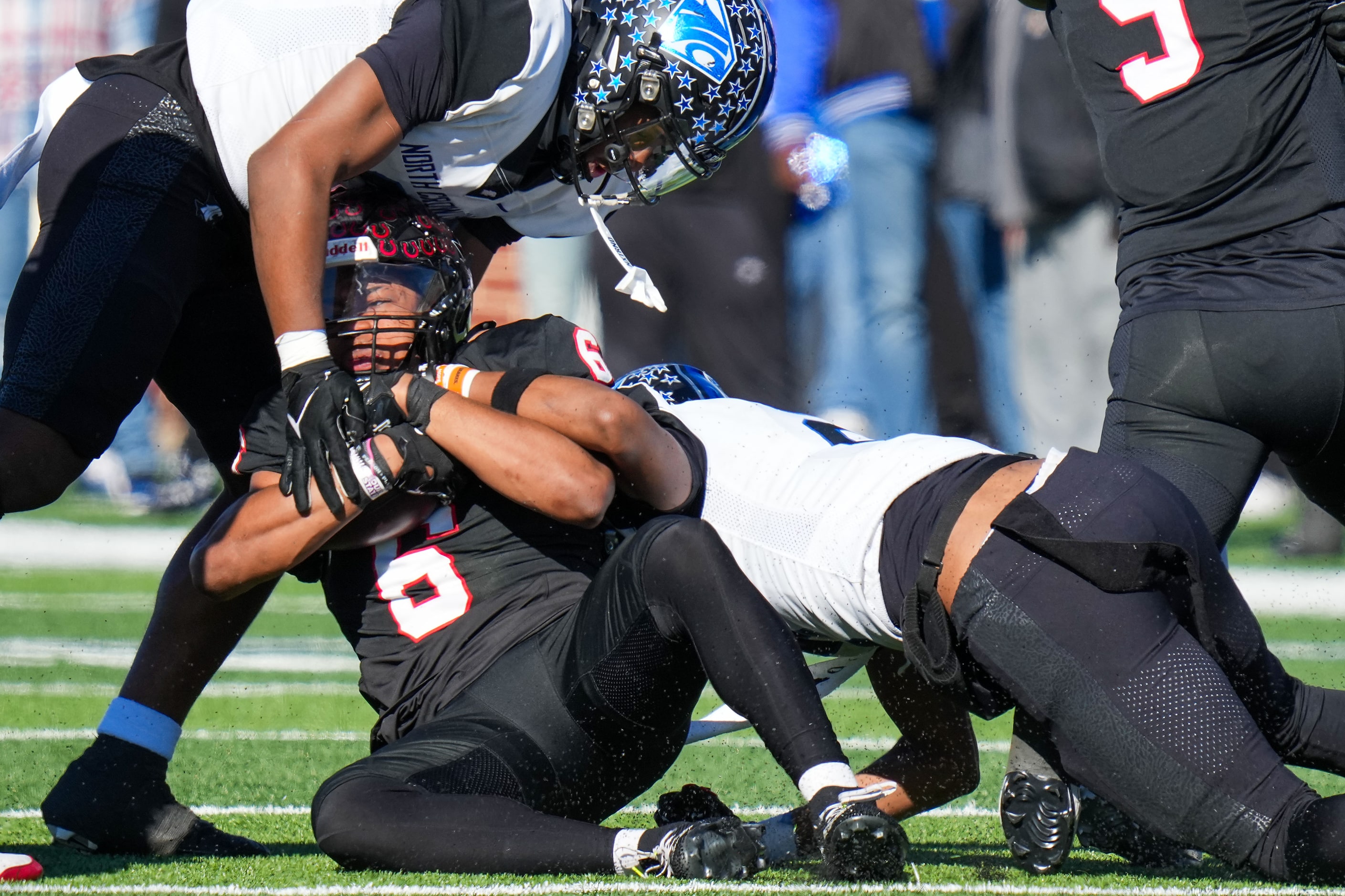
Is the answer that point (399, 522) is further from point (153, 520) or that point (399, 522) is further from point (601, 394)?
point (153, 520)

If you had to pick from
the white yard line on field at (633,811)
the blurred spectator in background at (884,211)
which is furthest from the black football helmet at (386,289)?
the blurred spectator in background at (884,211)

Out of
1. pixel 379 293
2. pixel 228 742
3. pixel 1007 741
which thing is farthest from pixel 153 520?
pixel 379 293

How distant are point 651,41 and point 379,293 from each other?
0.76m

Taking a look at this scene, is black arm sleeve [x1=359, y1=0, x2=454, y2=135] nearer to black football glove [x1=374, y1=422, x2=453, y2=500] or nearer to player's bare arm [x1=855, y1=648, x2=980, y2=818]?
black football glove [x1=374, y1=422, x2=453, y2=500]

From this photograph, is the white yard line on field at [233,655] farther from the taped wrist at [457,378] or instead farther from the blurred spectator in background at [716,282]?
the taped wrist at [457,378]

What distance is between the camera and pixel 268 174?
245cm

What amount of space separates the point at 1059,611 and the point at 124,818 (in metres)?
1.72

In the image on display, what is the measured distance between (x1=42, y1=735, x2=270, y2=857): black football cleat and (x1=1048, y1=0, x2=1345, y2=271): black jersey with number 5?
2.07m

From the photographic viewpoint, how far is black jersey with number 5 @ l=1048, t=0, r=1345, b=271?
264 centimetres

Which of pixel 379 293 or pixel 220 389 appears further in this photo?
pixel 220 389

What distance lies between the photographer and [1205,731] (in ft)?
6.49

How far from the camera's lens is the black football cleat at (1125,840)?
247cm

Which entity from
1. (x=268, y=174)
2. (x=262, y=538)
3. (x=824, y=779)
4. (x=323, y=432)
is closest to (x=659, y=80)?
(x=268, y=174)

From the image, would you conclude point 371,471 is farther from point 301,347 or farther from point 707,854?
point 707,854
